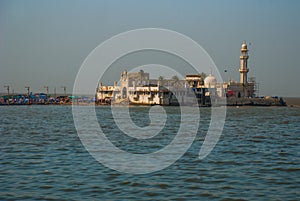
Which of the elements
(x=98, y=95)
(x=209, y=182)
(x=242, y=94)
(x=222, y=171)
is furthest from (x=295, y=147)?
(x=98, y=95)

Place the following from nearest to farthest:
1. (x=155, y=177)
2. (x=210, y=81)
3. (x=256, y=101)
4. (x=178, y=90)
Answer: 1. (x=155, y=177)
2. (x=178, y=90)
3. (x=210, y=81)
4. (x=256, y=101)

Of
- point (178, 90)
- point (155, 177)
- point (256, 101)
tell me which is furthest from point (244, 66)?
point (155, 177)

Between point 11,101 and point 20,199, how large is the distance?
93223 millimetres

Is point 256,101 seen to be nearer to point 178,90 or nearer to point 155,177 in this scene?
point 178,90

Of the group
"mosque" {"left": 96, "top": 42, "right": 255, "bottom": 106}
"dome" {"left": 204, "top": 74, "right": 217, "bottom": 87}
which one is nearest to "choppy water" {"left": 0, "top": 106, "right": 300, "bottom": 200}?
"mosque" {"left": 96, "top": 42, "right": 255, "bottom": 106}

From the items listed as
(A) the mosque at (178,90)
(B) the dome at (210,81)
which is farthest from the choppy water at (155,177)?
(B) the dome at (210,81)

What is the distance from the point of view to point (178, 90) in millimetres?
89438

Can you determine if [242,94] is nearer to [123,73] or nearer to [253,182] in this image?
[123,73]

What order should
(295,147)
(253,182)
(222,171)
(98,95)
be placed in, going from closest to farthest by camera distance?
(253,182) < (222,171) < (295,147) < (98,95)

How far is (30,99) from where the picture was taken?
105875 millimetres

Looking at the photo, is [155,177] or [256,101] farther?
[256,101]

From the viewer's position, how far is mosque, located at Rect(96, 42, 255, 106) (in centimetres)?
8894

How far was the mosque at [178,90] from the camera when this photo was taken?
88.9 meters

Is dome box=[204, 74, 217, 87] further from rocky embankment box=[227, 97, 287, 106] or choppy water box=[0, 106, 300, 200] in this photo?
choppy water box=[0, 106, 300, 200]
